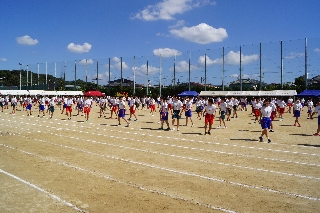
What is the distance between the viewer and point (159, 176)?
24.8 feet

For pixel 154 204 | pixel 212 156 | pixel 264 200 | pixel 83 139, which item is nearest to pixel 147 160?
pixel 212 156

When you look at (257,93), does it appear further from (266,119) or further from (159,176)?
(159,176)

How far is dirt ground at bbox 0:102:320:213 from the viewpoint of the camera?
5.70m

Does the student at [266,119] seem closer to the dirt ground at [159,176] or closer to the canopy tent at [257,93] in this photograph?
the dirt ground at [159,176]

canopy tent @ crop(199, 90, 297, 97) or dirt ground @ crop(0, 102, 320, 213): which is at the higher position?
canopy tent @ crop(199, 90, 297, 97)

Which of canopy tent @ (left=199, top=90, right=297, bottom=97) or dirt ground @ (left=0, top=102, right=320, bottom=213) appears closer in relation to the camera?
dirt ground @ (left=0, top=102, right=320, bottom=213)

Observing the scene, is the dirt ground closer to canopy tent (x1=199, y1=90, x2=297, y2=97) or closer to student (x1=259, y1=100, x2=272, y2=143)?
student (x1=259, y1=100, x2=272, y2=143)

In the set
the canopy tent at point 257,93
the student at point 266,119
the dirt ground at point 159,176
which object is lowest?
the dirt ground at point 159,176

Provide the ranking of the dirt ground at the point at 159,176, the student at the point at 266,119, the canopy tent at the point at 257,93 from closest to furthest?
the dirt ground at the point at 159,176
the student at the point at 266,119
the canopy tent at the point at 257,93

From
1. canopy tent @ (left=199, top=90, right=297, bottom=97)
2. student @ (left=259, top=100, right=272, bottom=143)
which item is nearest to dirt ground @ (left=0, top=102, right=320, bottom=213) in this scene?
student @ (left=259, top=100, right=272, bottom=143)

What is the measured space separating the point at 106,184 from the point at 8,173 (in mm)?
3023

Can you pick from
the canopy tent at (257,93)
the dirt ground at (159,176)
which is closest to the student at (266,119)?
the dirt ground at (159,176)

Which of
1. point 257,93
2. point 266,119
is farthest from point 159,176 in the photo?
point 257,93

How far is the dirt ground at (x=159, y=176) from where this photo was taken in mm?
5698
